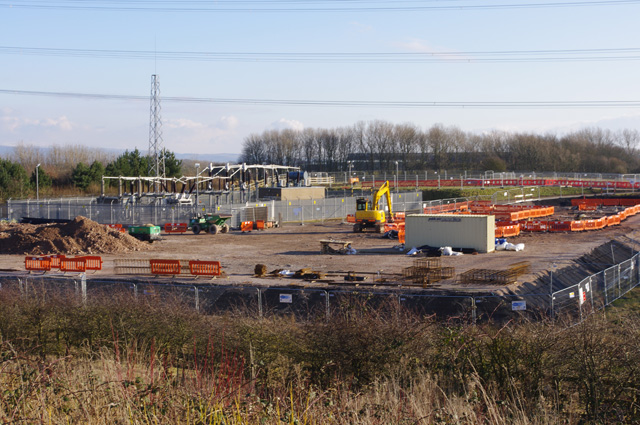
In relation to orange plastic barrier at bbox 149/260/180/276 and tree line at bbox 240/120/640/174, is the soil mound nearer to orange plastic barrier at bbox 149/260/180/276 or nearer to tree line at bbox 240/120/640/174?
orange plastic barrier at bbox 149/260/180/276

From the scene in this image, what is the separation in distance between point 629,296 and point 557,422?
21.2 m

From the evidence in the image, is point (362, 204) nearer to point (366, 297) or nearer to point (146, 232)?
point (146, 232)

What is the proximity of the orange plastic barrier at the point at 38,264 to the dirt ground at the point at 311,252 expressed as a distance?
47.6 inches

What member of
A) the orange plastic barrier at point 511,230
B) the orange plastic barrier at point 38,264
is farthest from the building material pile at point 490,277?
the orange plastic barrier at point 38,264

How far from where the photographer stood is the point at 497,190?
87438 millimetres

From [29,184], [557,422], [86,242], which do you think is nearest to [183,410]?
[557,422]

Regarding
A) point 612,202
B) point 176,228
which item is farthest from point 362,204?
point 612,202

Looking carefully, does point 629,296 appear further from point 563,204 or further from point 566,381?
point 563,204

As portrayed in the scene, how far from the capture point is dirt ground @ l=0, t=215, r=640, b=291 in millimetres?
33219

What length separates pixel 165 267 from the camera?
31516 mm

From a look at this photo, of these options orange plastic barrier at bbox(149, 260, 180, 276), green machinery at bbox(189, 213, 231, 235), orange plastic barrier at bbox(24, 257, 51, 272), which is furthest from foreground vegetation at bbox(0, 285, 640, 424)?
green machinery at bbox(189, 213, 231, 235)

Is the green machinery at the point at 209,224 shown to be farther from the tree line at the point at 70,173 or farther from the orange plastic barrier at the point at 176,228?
the tree line at the point at 70,173

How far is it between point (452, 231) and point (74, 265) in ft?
71.8

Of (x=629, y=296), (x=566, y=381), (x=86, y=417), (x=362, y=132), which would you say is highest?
(x=362, y=132)
